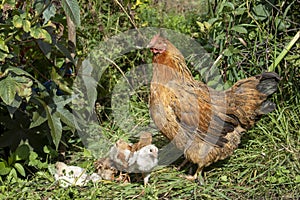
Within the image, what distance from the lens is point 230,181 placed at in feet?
13.2

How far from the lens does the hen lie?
152 inches

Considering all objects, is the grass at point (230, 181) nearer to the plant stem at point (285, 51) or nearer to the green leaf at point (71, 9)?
the plant stem at point (285, 51)

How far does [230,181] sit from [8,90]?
5.97ft

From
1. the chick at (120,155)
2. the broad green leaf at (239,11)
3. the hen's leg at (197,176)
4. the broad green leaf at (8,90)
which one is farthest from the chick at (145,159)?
the broad green leaf at (239,11)

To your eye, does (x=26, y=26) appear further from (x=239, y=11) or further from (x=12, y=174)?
(x=239, y=11)

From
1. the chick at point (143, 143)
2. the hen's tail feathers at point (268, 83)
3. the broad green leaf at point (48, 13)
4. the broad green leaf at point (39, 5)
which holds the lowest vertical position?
the chick at point (143, 143)

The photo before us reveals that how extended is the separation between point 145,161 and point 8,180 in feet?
3.44

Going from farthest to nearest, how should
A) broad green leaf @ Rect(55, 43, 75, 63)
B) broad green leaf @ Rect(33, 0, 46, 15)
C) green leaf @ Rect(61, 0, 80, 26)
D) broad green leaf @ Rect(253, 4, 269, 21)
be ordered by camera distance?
broad green leaf @ Rect(253, 4, 269, 21)
broad green leaf @ Rect(55, 43, 75, 63)
broad green leaf @ Rect(33, 0, 46, 15)
green leaf @ Rect(61, 0, 80, 26)

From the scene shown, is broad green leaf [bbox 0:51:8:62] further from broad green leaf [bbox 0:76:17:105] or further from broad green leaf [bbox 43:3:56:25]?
broad green leaf [bbox 43:3:56:25]

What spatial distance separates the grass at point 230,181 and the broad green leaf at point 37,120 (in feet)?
1.78

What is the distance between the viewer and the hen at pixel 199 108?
12.7ft

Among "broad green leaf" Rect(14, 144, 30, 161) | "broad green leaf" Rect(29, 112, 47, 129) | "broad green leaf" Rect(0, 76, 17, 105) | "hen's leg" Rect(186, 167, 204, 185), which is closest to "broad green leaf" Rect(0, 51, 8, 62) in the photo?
"broad green leaf" Rect(0, 76, 17, 105)

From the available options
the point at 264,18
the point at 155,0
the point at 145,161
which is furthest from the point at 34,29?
the point at 155,0

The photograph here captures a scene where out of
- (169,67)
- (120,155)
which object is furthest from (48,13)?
(120,155)
